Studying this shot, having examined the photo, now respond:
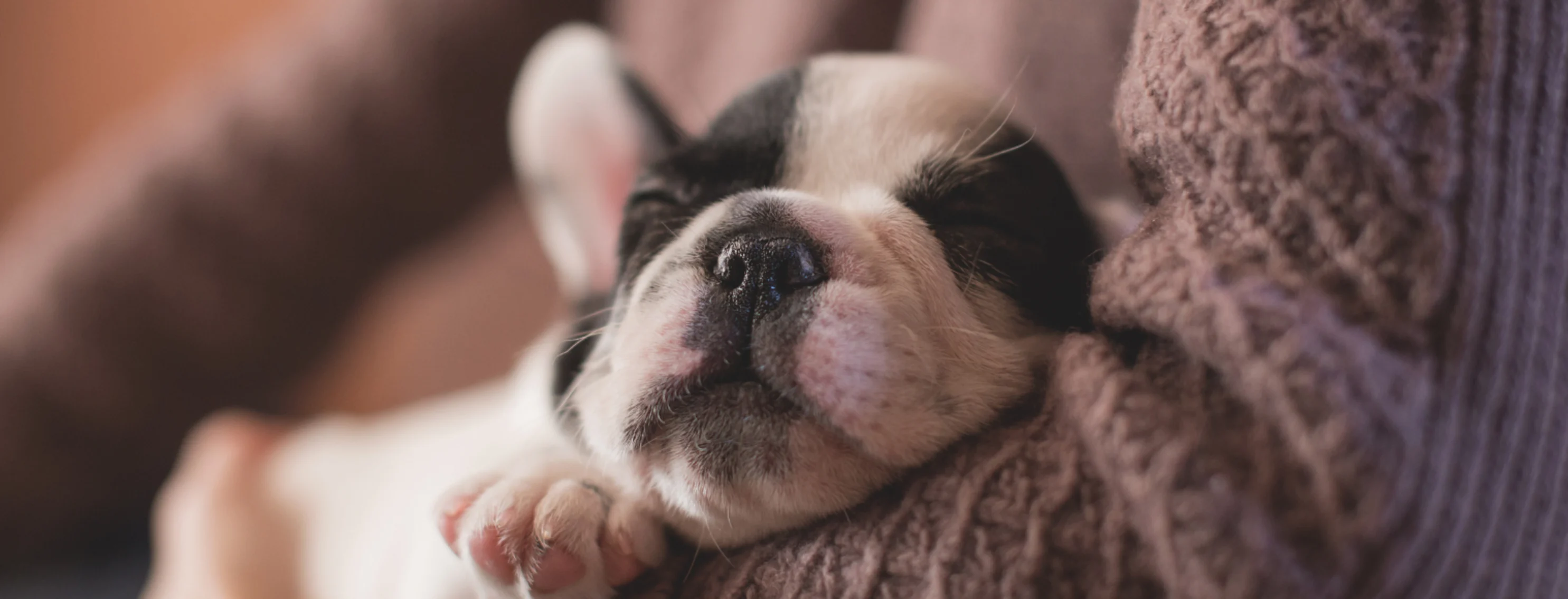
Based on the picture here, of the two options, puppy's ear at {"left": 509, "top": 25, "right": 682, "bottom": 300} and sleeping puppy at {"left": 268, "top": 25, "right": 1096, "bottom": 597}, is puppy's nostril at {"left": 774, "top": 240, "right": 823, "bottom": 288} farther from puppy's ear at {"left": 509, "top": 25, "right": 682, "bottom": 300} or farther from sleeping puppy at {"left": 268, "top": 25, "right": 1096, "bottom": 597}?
puppy's ear at {"left": 509, "top": 25, "right": 682, "bottom": 300}

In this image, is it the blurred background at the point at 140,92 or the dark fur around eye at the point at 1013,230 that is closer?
the dark fur around eye at the point at 1013,230

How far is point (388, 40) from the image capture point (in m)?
1.50

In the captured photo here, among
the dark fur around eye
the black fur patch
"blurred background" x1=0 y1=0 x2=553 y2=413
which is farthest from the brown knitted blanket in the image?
"blurred background" x1=0 y1=0 x2=553 y2=413

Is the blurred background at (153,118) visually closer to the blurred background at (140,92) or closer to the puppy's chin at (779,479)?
the blurred background at (140,92)

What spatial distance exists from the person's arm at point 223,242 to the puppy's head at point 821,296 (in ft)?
2.90

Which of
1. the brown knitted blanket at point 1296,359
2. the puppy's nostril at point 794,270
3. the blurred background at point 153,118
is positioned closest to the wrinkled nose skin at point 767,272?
the puppy's nostril at point 794,270

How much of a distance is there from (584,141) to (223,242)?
2.78 feet

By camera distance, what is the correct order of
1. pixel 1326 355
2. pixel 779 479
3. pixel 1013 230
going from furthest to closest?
pixel 1013 230
pixel 779 479
pixel 1326 355

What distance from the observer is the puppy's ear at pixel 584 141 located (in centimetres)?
91

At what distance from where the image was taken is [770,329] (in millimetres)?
535

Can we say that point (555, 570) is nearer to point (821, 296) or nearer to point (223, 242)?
point (821, 296)

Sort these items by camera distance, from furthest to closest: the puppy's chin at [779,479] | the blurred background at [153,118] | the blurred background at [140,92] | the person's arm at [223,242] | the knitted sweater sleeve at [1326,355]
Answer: the blurred background at [140,92] → the blurred background at [153,118] → the person's arm at [223,242] → the puppy's chin at [779,479] → the knitted sweater sleeve at [1326,355]

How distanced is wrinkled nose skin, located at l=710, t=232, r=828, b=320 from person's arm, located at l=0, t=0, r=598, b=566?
1.10 meters

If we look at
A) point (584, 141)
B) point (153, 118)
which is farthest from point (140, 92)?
point (584, 141)
